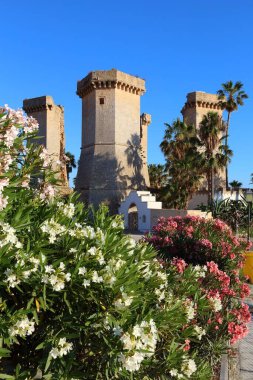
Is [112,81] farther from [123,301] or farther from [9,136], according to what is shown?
[123,301]

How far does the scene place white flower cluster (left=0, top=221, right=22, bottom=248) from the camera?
3.33m

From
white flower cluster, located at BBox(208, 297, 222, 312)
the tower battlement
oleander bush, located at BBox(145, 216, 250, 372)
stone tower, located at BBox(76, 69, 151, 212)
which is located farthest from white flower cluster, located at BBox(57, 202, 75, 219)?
the tower battlement

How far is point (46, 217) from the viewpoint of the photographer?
4109 mm

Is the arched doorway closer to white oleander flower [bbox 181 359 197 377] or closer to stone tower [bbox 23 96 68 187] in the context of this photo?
stone tower [bbox 23 96 68 187]

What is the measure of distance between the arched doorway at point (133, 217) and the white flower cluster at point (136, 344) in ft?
112

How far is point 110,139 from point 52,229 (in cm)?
3988

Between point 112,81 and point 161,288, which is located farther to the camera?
point 112,81

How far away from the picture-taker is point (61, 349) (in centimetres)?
337

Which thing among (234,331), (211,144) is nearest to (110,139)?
(211,144)

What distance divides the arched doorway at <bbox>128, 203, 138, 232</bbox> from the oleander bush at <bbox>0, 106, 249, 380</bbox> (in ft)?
109

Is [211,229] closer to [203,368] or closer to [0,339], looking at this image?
[203,368]

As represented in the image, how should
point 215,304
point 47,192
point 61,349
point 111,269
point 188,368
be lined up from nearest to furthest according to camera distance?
point 61,349, point 111,269, point 188,368, point 47,192, point 215,304

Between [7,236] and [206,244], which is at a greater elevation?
[7,236]

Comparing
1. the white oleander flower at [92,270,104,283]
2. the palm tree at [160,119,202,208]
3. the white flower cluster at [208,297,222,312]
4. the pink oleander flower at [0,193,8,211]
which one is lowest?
the white flower cluster at [208,297,222,312]
